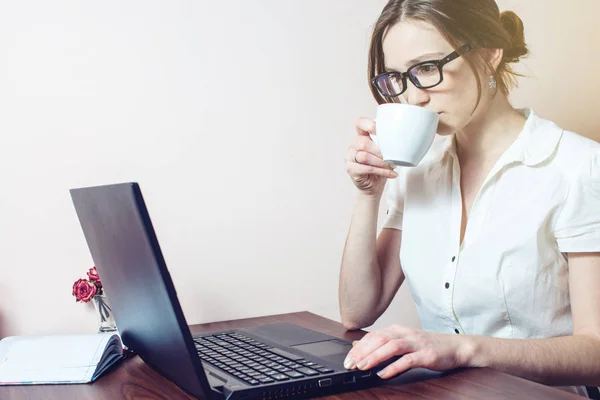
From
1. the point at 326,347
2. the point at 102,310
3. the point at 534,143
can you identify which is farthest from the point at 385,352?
the point at 102,310

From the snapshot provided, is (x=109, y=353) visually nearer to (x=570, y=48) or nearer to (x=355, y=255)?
(x=355, y=255)

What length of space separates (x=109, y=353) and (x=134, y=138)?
51 cm

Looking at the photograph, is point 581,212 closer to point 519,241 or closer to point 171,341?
point 519,241

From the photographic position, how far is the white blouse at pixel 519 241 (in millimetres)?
1100

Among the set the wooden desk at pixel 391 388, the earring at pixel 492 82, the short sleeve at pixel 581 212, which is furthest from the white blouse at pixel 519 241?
the wooden desk at pixel 391 388

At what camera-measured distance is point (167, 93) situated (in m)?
1.38

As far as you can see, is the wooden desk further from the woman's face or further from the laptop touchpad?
the woman's face

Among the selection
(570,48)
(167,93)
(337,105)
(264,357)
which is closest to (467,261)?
(264,357)

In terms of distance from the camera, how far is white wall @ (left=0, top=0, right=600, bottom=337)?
50.4 inches

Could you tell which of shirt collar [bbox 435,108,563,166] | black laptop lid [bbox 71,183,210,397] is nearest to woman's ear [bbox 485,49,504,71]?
shirt collar [bbox 435,108,563,166]

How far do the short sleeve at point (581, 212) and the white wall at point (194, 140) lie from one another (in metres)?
0.63

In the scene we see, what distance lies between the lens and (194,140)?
4.64 ft

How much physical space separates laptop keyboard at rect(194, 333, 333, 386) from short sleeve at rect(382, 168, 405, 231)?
48 centimetres

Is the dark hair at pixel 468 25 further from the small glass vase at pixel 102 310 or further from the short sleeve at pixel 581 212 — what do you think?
the small glass vase at pixel 102 310
